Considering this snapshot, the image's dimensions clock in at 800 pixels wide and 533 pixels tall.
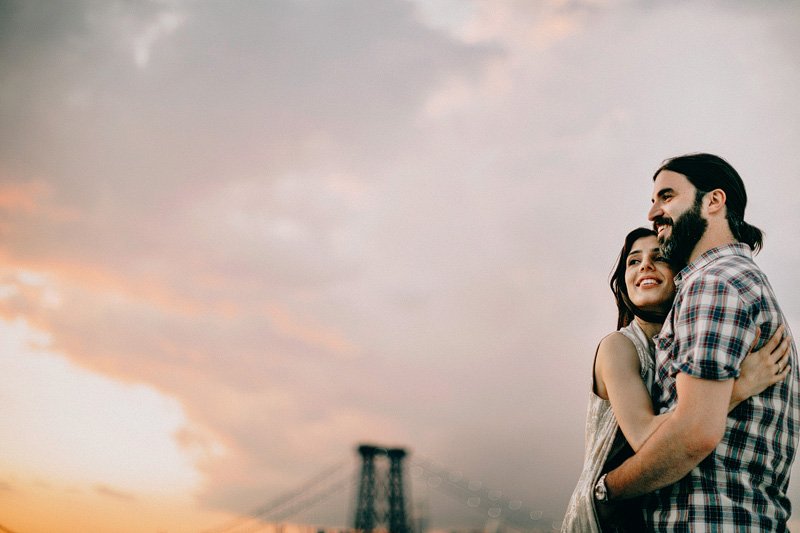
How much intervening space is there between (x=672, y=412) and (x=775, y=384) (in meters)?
0.30

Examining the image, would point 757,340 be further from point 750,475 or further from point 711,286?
point 750,475

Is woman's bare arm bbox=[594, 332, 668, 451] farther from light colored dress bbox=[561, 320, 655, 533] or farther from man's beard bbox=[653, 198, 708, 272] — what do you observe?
man's beard bbox=[653, 198, 708, 272]

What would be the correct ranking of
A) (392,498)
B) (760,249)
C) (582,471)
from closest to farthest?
(582,471) → (760,249) → (392,498)

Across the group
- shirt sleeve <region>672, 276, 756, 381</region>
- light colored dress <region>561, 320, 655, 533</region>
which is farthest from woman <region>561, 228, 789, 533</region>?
shirt sleeve <region>672, 276, 756, 381</region>

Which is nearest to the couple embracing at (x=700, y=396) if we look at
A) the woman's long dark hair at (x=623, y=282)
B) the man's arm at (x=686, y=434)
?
the man's arm at (x=686, y=434)

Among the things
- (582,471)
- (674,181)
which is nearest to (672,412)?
(582,471)

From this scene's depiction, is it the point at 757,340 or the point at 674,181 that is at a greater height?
the point at 674,181

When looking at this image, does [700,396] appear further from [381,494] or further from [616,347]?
[381,494]

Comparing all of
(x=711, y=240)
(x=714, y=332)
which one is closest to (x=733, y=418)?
(x=714, y=332)

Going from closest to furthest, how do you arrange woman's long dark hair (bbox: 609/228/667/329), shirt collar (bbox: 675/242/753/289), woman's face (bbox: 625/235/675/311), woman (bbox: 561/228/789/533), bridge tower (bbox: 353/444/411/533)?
woman (bbox: 561/228/789/533), shirt collar (bbox: 675/242/753/289), woman's face (bbox: 625/235/675/311), woman's long dark hair (bbox: 609/228/667/329), bridge tower (bbox: 353/444/411/533)

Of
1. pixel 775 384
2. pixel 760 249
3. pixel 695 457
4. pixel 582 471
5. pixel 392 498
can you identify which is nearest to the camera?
pixel 695 457

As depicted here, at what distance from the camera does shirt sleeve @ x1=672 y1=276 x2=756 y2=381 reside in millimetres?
1400

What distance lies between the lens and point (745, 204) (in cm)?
182

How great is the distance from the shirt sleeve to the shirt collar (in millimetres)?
178
